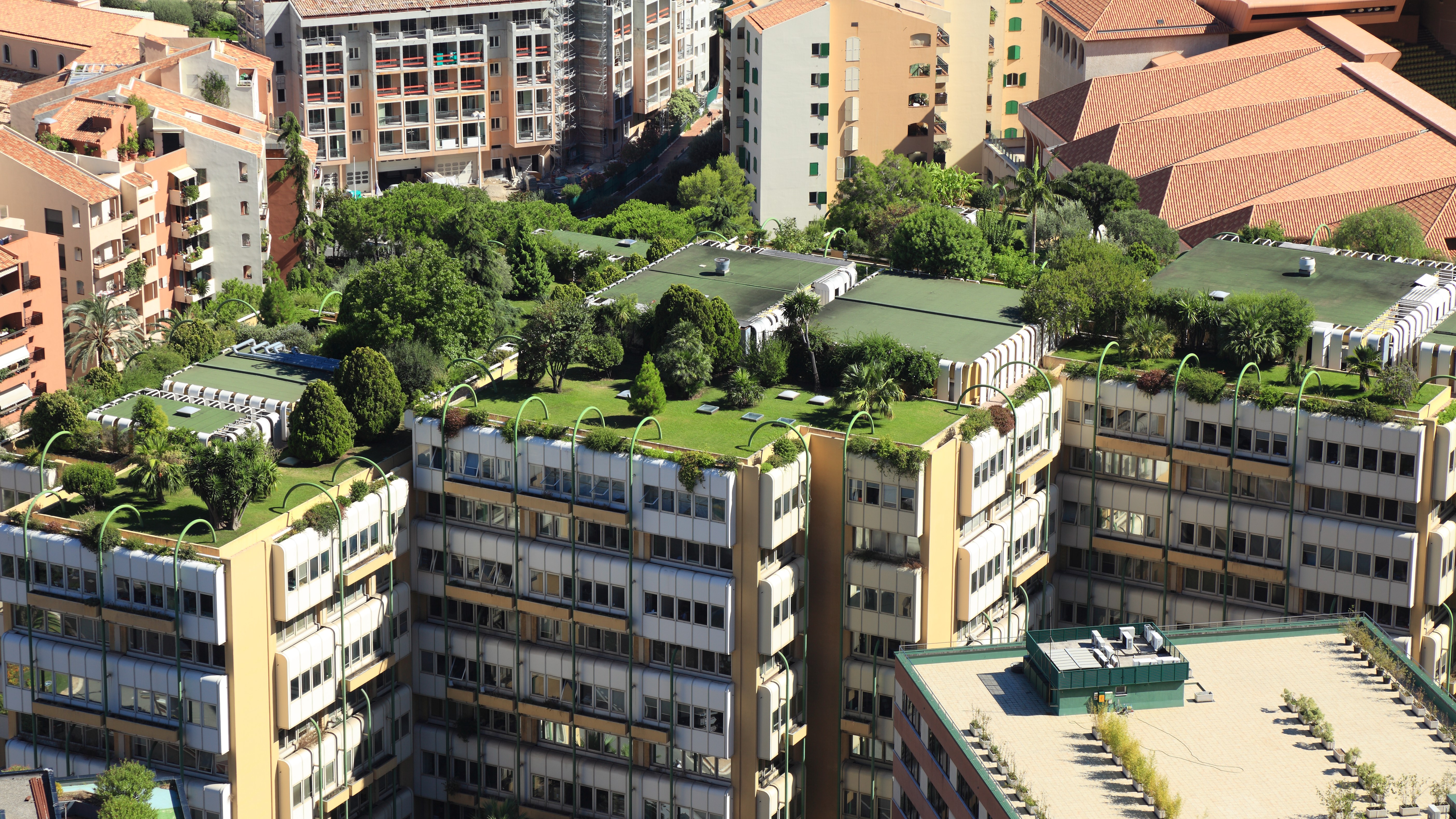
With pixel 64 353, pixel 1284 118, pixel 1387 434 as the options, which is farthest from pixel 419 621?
pixel 1284 118

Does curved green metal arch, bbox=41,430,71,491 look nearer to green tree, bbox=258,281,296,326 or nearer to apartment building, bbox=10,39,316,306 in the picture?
green tree, bbox=258,281,296,326

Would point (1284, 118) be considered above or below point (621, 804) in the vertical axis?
above

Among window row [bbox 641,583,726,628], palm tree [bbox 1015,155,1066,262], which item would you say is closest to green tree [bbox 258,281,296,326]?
window row [bbox 641,583,726,628]

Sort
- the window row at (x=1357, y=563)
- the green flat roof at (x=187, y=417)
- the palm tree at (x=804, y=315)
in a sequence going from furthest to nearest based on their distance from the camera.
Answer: the palm tree at (x=804, y=315) → the green flat roof at (x=187, y=417) → the window row at (x=1357, y=563)

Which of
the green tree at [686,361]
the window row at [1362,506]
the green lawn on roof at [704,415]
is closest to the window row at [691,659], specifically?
the green lawn on roof at [704,415]

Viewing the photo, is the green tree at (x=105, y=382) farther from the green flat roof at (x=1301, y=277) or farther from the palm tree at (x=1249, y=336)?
the palm tree at (x=1249, y=336)

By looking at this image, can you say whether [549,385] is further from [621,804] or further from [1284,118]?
[1284,118]

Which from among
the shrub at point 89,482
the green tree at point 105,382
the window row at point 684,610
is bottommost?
the window row at point 684,610

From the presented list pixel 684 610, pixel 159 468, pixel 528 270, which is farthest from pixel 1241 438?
pixel 159 468
